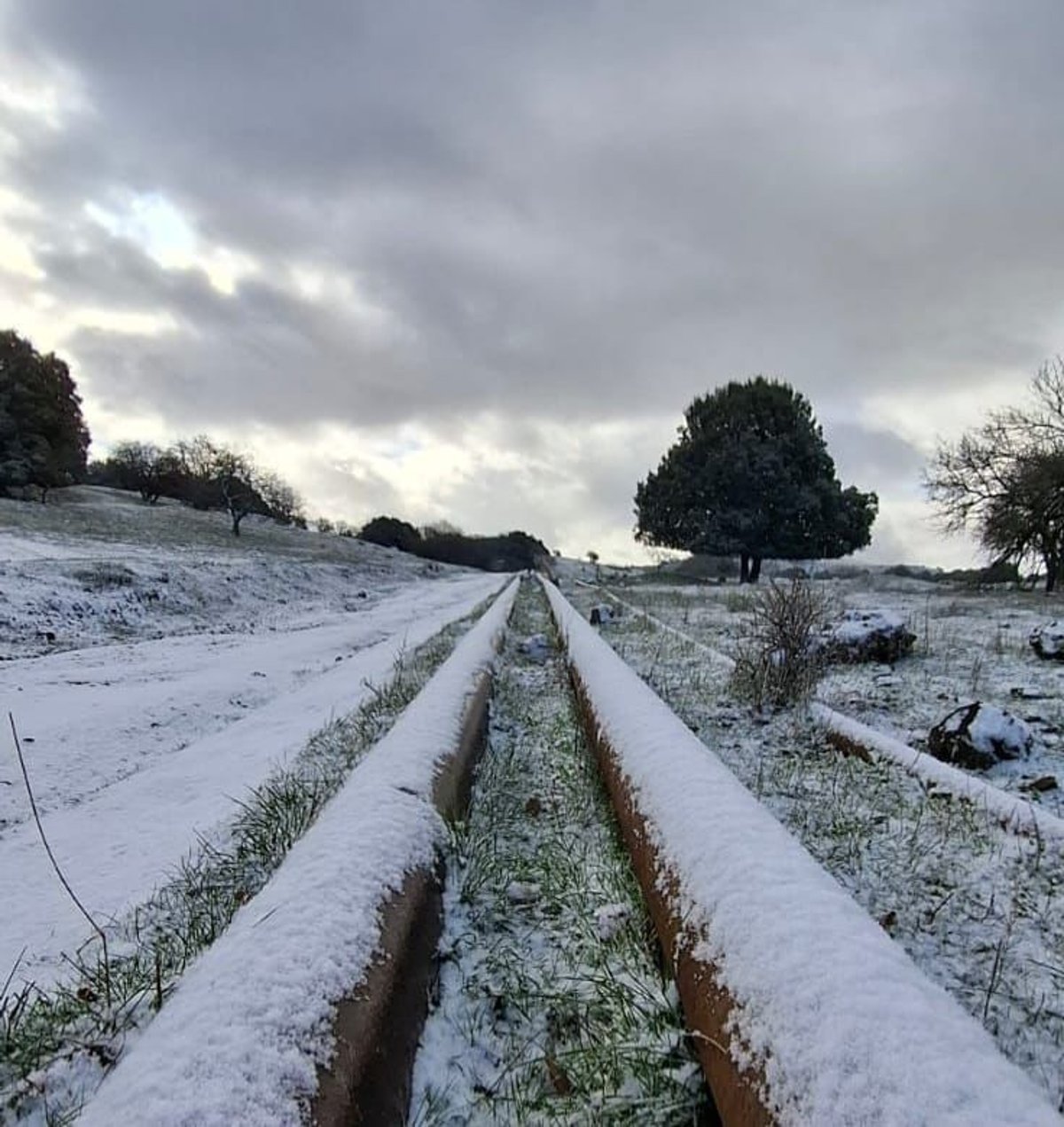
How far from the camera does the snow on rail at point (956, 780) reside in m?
2.71

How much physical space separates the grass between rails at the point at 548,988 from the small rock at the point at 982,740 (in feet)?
6.36

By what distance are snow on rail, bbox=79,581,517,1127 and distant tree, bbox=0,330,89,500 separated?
35291 mm

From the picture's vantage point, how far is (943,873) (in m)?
2.51

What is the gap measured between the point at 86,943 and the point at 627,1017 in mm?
1715

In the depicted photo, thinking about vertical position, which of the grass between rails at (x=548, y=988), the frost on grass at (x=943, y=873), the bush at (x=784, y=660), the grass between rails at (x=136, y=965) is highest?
the bush at (x=784, y=660)

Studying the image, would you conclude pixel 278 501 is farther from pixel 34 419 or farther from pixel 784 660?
pixel 784 660

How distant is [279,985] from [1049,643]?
7.35 m

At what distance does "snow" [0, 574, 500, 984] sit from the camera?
105 inches

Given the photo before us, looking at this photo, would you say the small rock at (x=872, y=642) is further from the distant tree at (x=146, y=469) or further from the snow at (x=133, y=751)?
the distant tree at (x=146, y=469)

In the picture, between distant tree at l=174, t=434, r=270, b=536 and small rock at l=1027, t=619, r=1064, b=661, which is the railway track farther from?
distant tree at l=174, t=434, r=270, b=536

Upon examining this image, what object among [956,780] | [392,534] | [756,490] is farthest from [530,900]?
[392,534]

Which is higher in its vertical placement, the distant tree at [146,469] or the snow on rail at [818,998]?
the distant tree at [146,469]

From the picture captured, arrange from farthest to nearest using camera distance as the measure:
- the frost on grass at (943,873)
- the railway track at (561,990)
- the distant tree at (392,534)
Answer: the distant tree at (392,534) → the frost on grass at (943,873) → the railway track at (561,990)

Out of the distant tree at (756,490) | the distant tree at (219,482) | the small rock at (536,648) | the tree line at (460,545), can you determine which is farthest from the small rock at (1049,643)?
the tree line at (460,545)
